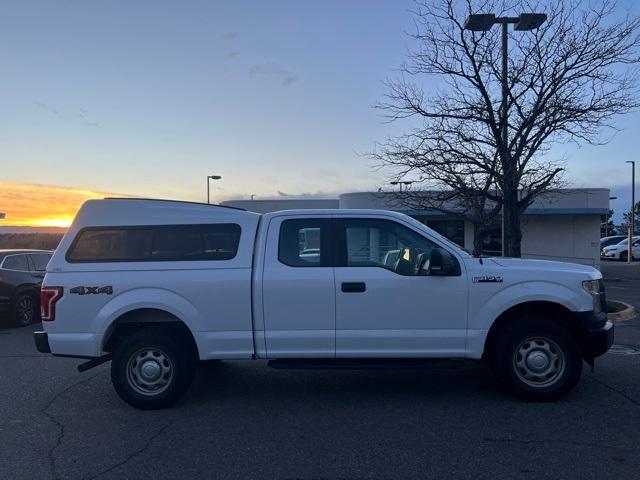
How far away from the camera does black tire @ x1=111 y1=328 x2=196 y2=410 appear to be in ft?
18.3

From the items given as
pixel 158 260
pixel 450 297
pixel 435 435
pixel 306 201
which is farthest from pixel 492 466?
pixel 306 201

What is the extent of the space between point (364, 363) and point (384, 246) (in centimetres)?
120

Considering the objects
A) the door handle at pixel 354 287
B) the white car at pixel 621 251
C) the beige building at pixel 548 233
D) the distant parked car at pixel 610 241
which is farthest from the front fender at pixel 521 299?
the distant parked car at pixel 610 241

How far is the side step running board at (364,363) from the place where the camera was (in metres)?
5.53

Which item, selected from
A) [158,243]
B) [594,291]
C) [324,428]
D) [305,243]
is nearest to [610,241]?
[594,291]

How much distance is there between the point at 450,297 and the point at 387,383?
1516mm

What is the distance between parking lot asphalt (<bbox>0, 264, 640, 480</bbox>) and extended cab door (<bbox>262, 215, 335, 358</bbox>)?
0.62 m

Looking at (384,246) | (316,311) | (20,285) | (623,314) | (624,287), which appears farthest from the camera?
(624,287)

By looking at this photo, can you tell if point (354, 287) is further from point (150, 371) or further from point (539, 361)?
point (150, 371)

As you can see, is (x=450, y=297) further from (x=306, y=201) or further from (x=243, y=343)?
(x=306, y=201)

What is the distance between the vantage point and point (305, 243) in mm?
5730

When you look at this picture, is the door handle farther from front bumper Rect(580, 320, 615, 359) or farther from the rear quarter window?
front bumper Rect(580, 320, 615, 359)

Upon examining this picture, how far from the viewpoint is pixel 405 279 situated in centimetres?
555

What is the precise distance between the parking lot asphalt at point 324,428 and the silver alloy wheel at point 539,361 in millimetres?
257
